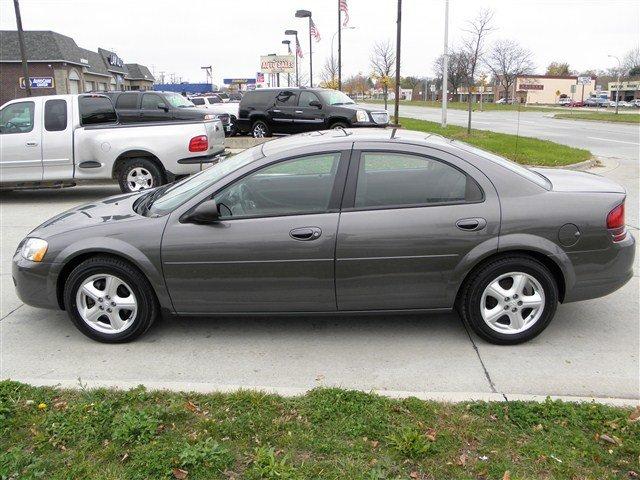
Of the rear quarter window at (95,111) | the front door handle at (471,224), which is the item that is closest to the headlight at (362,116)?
the rear quarter window at (95,111)

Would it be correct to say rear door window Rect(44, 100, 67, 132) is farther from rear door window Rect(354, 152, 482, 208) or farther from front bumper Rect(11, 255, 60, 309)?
rear door window Rect(354, 152, 482, 208)

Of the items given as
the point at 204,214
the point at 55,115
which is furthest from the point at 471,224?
the point at 55,115

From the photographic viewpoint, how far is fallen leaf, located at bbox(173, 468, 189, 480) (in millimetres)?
2685

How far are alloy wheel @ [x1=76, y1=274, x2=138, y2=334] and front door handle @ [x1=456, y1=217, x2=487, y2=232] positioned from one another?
243 cm

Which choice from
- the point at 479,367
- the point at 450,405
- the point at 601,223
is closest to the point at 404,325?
the point at 479,367

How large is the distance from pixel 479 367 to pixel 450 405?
→ 703mm

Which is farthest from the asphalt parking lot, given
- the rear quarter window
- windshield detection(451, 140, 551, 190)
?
the rear quarter window

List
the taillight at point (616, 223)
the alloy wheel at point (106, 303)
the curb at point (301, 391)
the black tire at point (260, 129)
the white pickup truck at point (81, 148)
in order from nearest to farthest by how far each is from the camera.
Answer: the curb at point (301, 391) < the taillight at point (616, 223) < the alloy wheel at point (106, 303) < the white pickup truck at point (81, 148) < the black tire at point (260, 129)

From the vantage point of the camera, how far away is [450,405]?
10.6 ft

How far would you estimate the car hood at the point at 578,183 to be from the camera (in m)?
4.25

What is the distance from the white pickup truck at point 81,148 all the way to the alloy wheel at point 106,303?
5.75 metres

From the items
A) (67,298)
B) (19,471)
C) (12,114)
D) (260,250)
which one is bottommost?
(19,471)

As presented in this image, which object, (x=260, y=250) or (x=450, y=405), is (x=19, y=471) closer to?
(x=260, y=250)

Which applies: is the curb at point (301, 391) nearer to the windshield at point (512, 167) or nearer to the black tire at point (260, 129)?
the windshield at point (512, 167)
